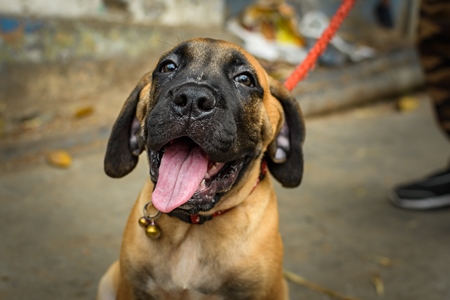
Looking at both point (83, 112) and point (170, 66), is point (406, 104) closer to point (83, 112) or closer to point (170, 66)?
point (83, 112)

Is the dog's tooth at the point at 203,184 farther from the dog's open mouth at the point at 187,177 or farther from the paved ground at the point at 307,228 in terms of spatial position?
the paved ground at the point at 307,228

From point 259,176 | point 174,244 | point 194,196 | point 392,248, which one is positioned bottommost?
point 392,248

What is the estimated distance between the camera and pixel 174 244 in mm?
2641

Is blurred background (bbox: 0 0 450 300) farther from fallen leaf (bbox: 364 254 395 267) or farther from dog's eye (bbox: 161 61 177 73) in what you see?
dog's eye (bbox: 161 61 177 73)

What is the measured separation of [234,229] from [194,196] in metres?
0.38

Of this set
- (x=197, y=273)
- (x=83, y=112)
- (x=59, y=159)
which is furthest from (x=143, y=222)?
(x=83, y=112)

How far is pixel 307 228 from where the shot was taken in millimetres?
4250

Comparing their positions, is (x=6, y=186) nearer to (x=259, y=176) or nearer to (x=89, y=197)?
(x=89, y=197)

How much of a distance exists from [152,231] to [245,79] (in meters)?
0.72

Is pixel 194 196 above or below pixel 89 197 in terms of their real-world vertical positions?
above

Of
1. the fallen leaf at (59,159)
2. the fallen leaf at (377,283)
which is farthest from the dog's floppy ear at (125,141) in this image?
the fallen leaf at (59,159)

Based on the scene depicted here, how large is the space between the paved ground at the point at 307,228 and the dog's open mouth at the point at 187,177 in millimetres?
1256

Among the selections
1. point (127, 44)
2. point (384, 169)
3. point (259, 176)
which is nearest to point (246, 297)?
point (259, 176)

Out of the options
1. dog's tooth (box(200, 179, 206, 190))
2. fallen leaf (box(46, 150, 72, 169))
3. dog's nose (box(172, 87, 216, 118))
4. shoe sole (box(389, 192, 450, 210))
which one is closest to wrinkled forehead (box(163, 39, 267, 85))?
dog's nose (box(172, 87, 216, 118))
